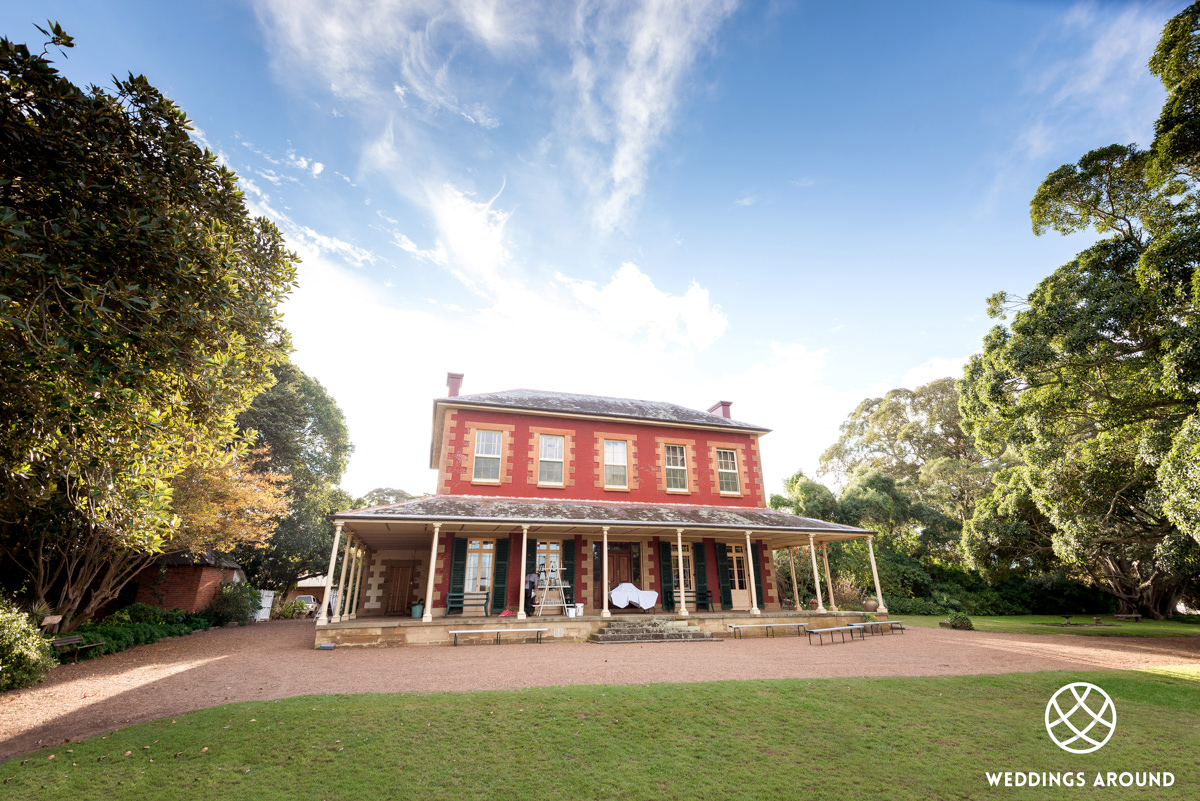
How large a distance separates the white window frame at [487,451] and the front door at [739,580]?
28.1 ft

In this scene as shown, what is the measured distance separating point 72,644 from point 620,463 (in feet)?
46.4

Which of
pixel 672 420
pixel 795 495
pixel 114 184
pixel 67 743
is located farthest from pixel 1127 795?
pixel 795 495

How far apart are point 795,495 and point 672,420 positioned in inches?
507

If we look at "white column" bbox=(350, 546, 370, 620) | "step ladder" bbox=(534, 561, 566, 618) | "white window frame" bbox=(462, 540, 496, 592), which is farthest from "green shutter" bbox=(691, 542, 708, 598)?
"white column" bbox=(350, 546, 370, 620)

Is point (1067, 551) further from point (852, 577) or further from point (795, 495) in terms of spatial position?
point (795, 495)

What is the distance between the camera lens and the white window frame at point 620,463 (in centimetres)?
1709

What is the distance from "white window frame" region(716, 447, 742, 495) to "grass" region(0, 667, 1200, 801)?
1140 cm

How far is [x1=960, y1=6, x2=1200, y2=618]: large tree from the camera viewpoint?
31.7 feet

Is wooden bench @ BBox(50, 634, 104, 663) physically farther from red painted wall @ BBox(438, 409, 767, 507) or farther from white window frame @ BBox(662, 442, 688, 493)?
white window frame @ BBox(662, 442, 688, 493)

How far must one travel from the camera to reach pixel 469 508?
45.9ft

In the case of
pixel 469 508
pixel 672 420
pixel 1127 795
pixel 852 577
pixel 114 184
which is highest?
pixel 672 420

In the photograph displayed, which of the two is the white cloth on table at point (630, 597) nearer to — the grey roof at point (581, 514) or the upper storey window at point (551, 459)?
the grey roof at point (581, 514)

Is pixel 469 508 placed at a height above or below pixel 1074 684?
above

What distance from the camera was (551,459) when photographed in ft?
55.0
